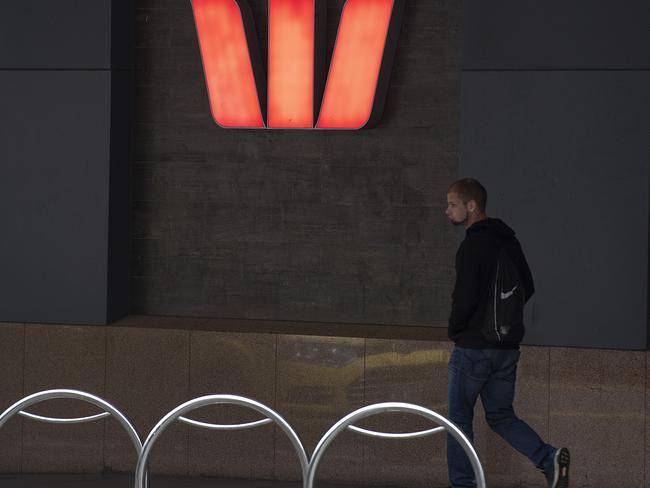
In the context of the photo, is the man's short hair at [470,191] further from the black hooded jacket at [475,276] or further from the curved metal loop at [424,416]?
the curved metal loop at [424,416]

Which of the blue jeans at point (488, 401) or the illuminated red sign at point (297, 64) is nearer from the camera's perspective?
the blue jeans at point (488, 401)

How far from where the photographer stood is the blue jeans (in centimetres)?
Answer: 642

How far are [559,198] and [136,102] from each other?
3.39 metres

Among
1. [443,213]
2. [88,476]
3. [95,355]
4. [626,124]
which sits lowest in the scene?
[88,476]

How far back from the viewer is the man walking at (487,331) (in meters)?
6.35

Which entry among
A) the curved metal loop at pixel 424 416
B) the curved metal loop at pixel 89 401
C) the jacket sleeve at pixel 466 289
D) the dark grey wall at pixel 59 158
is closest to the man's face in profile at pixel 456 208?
the jacket sleeve at pixel 466 289

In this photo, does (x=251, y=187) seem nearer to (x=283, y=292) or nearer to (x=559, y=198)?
(x=283, y=292)

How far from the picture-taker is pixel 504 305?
6367mm

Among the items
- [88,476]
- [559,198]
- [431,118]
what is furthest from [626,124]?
[88,476]

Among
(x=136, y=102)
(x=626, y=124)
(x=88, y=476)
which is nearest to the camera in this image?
(x=626, y=124)

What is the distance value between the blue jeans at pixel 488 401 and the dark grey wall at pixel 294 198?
172cm

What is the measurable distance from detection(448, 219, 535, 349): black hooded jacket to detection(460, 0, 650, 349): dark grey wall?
3.81 feet

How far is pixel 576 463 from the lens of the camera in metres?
7.52

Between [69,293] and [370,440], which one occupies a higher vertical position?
[69,293]
